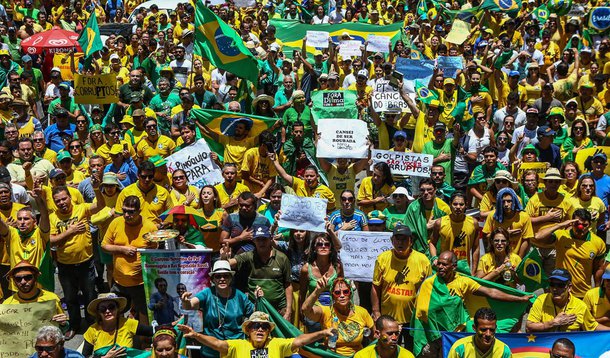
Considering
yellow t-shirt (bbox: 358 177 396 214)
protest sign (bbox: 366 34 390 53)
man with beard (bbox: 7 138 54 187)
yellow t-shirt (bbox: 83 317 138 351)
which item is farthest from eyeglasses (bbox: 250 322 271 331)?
protest sign (bbox: 366 34 390 53)

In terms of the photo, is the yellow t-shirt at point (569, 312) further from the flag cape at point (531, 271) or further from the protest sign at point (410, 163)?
the protest sign at point (410, 163)

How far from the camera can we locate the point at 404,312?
926 centimetres

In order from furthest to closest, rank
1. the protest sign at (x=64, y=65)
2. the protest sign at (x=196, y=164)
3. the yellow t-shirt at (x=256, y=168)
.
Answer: the protest sign at (x=64, y=65) → the yellow t-shirt at (x=256, y=168) → the protest sign at (x=196, y=164)

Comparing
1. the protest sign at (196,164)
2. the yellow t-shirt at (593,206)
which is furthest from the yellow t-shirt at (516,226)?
the protest sign at (196,164)

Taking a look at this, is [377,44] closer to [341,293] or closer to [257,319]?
[341,293]

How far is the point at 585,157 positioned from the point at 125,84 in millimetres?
7964

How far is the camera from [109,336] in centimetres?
848

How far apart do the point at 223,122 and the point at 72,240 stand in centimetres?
361

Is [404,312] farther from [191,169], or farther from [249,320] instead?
[191,169]

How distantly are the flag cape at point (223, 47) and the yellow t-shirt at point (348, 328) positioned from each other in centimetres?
657

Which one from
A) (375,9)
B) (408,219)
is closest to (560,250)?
(408,219)

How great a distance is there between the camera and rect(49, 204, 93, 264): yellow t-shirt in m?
10.3

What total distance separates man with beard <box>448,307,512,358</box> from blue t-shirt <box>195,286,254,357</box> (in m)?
1.94

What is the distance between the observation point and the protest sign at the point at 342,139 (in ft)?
41.3
